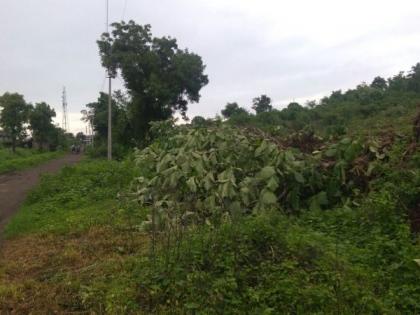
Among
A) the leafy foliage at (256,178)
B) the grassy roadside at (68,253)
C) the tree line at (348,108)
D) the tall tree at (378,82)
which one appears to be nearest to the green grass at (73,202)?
the grassy roadside at (68,253)

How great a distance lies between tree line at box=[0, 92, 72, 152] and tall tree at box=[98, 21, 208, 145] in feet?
42.4

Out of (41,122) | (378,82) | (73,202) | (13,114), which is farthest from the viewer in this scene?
(41,122)

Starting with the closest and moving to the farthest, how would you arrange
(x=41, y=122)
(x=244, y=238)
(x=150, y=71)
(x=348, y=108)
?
(x=244, y=238), (x=348, y=108), (x=150, y=71), (x=41, y=122)

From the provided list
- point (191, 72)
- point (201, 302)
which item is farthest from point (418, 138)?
point (191, 72)

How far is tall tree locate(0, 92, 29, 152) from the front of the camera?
35844 millimetres

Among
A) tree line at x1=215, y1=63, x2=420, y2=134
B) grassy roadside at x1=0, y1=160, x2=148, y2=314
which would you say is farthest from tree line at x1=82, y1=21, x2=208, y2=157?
grassy roadside at x1=0, y1=160, x2=148, y2=314

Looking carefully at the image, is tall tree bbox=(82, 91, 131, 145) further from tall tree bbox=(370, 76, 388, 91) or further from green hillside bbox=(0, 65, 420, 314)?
green hillside bbox=(0, 65, 420, 314)

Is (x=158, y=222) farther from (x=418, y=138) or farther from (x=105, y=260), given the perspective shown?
(x=418, y=138)

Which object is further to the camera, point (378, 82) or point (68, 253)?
point (378, 82)

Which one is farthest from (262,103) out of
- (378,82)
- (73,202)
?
(73,202)

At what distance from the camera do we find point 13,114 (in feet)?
119

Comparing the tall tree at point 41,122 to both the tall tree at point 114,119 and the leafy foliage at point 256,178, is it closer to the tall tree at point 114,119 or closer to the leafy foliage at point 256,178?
the tall tree at point 114,119

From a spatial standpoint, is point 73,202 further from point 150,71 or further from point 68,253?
point 150,71

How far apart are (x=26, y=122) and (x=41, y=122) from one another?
3383 millimetres
